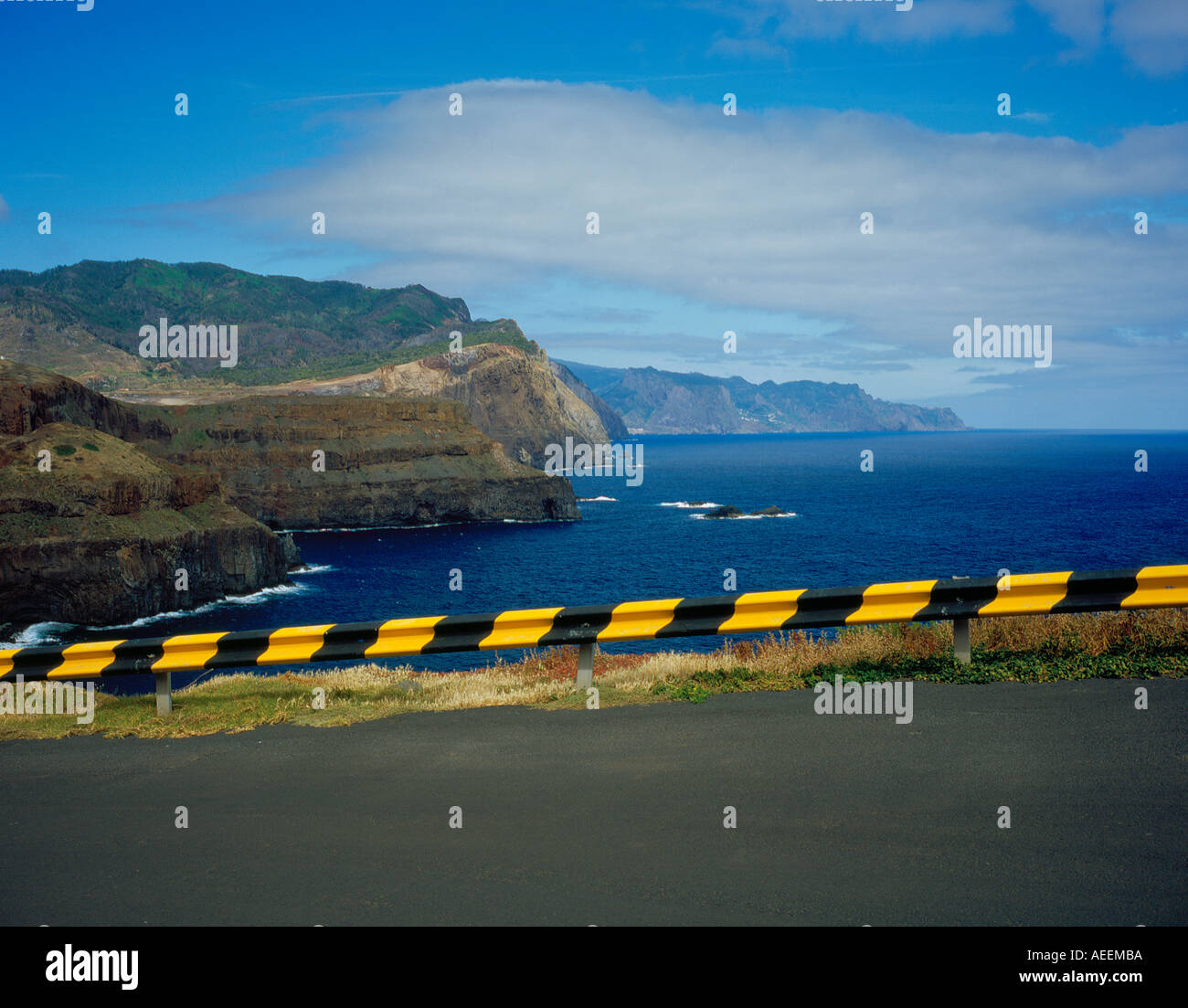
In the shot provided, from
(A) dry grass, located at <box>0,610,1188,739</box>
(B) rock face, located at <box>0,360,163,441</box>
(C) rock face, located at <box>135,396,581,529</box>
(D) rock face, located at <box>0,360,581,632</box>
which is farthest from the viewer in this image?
(C) rock face, located at <box>135,396,581,529</box>

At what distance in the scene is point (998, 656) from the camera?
9.70 m

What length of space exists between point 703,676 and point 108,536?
5991cm

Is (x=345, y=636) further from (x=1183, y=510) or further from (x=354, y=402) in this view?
(x=354, y=402)

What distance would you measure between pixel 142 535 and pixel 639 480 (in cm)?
13009

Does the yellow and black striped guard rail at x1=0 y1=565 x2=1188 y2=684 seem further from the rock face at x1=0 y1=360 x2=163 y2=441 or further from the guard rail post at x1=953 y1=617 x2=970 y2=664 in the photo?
the rock face at x1=0 y1=360 x2=163 y2=441

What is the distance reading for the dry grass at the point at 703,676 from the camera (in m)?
8.93

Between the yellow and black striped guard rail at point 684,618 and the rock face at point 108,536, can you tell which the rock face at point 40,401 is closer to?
the rock face at point 108,536

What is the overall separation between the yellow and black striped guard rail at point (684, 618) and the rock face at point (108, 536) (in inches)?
2159

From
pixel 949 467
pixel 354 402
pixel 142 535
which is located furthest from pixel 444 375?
pixel 142 535

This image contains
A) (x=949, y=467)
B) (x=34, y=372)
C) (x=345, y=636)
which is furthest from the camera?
(x=949, y=467)

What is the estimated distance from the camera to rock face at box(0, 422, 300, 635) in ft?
184

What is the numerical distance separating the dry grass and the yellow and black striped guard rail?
53 centimetres

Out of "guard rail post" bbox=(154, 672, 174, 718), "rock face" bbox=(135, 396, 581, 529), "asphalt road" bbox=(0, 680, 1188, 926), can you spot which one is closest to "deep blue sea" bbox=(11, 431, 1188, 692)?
"rock face" bbox=(135, 396, 581, 529)
